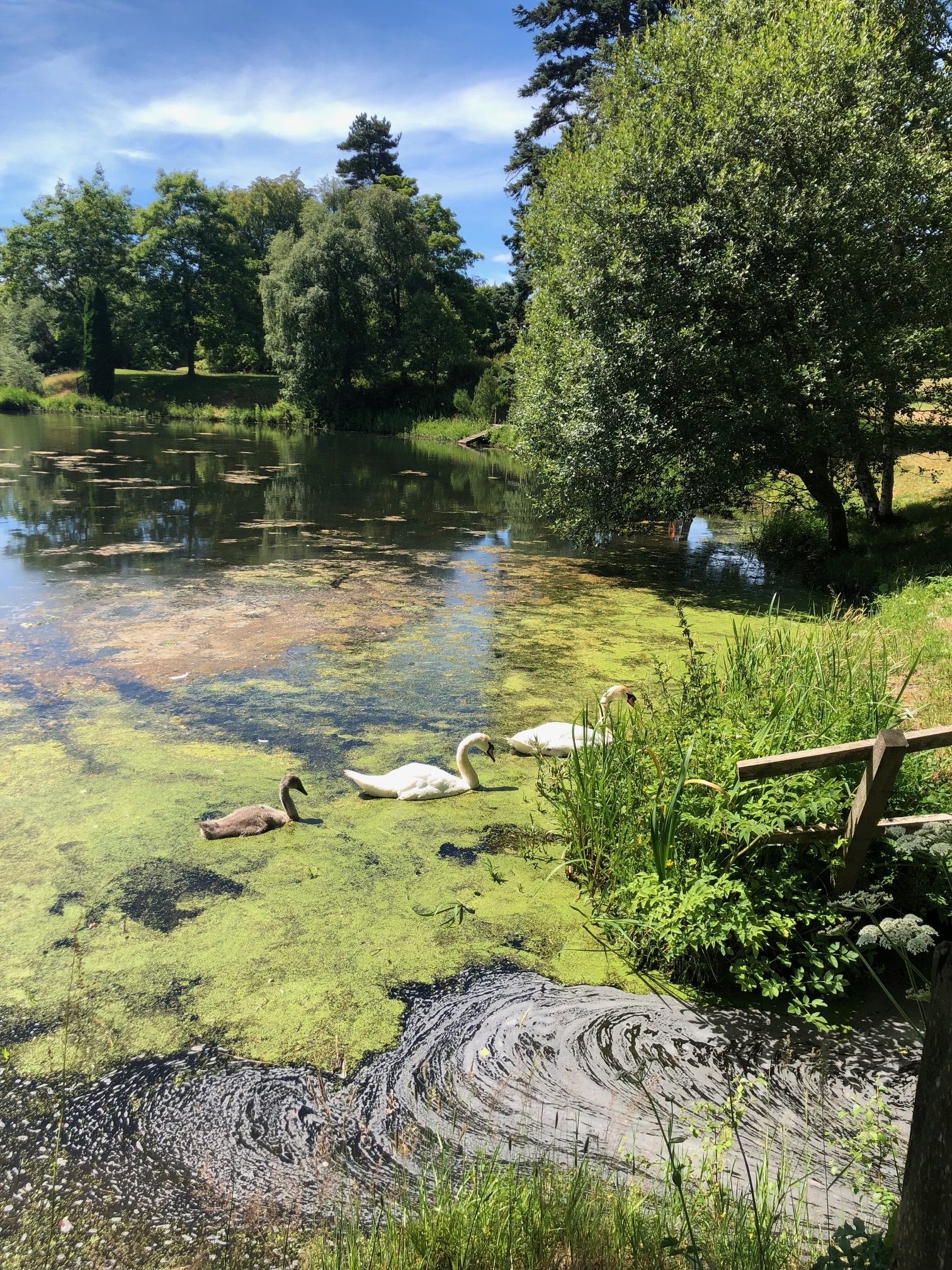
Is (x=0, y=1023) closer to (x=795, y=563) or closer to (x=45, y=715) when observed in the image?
(x=45, y=715)

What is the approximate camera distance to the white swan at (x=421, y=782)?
16.3 feet

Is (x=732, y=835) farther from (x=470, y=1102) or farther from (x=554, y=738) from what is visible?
(x=554, y=738)

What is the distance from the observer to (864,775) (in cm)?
→ 327

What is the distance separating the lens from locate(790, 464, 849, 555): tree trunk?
36.3 ft

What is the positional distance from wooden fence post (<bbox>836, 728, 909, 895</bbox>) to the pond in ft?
2.77

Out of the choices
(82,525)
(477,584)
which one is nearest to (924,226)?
(477,584)

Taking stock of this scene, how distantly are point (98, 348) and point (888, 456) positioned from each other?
43.4 metres

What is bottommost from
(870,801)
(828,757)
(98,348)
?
(870,801)

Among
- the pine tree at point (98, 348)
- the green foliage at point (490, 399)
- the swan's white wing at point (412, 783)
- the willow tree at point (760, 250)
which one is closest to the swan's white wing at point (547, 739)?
the swan's white wing at point (412, 783)

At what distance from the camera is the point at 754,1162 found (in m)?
2.62

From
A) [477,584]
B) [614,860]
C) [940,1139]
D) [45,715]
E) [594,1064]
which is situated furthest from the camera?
[477,584]

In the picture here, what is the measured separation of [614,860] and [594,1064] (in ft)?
3.41

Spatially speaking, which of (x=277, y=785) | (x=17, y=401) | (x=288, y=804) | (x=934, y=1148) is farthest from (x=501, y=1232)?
(x=17, y=401)

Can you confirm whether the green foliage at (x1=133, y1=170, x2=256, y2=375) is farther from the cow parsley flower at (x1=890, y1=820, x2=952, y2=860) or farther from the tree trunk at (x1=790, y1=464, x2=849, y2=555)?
the cow parsley flower at (x1=890, y1=820, x2=952, y2=860)
